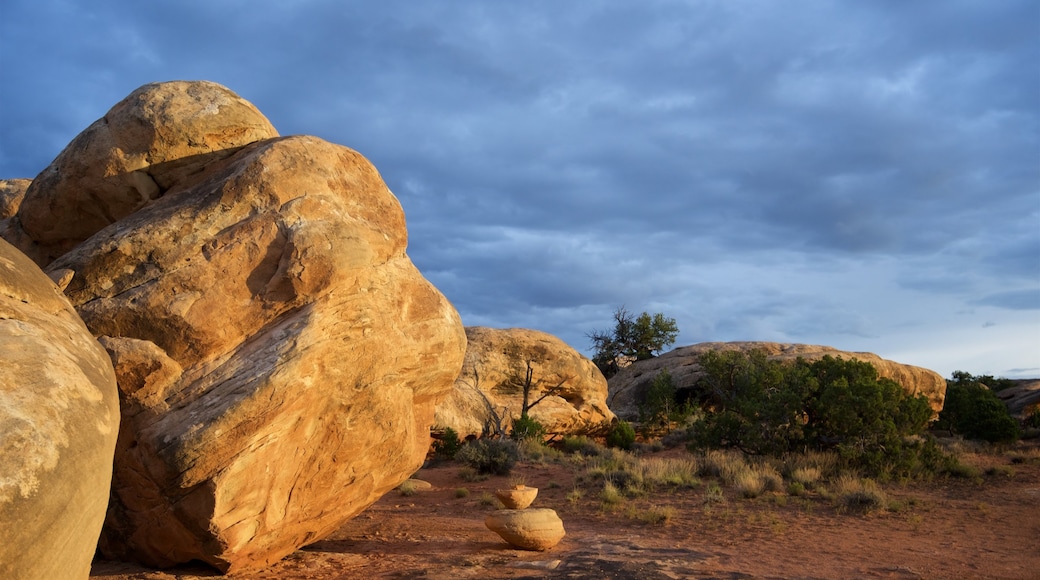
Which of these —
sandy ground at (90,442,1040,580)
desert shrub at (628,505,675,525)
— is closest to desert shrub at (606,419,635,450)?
sandy ground at (90,442,1040,580)

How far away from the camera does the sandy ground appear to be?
888cm

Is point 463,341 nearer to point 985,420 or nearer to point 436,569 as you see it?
point 436,569

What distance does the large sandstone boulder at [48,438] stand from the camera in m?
3.90

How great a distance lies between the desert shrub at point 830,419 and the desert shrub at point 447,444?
264 inches

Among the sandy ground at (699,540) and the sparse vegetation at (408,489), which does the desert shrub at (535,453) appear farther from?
the sparse vegetation at (408,489)

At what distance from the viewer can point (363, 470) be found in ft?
28.3

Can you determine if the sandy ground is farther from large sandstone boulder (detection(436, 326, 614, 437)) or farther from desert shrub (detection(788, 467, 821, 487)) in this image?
large sandstone boulder (detection(436, 326, 614, 437))

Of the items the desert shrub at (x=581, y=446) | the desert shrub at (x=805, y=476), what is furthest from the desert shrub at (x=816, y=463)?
the desert shrub at (x=581, y=446)

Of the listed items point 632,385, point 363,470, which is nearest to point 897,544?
point 363,470

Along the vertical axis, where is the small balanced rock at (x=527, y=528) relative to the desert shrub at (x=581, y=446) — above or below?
below

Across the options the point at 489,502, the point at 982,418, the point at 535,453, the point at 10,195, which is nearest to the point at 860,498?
the point at 489,502

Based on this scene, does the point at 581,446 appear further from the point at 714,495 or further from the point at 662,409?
the point at 714,495

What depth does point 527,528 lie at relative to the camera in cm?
983

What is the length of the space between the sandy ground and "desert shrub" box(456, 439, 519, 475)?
199 cm
